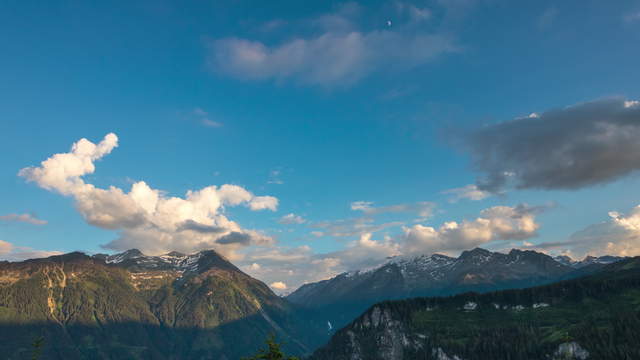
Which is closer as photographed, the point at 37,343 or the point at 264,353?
the point at 264,353

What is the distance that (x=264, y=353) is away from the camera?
2013 inches

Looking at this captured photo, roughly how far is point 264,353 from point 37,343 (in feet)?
321

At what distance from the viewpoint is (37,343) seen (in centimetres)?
11862
